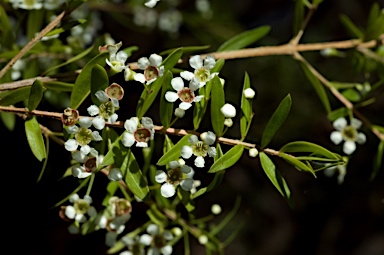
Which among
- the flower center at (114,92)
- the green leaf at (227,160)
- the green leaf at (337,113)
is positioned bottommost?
the green leaf at (337,113)

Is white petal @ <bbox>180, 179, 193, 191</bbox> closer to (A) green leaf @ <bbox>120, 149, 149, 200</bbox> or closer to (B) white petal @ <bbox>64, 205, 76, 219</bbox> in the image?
(A) green leaf @ <bbox>120, 149, 149, 200</bbox>

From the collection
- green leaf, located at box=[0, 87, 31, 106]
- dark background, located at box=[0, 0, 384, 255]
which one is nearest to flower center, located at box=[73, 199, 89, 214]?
green leaf, located at box=[0, 87, 31, 106]

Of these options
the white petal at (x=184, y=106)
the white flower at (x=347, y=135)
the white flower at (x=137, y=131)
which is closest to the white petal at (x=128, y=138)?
the white flower at (x=137, y=131)

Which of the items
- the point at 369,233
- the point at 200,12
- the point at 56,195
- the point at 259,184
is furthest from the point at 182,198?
the point at 369,233

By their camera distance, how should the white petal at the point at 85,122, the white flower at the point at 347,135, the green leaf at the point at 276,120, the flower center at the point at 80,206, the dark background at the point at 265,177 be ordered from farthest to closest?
the dark background at the point at 265,177 < the white flower at the point at 347,135 < the flower center at the point at 80,206 < the green leaf at the point at 276,120 < the white petal at the point at 85,122

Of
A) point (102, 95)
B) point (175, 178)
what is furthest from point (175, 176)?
point (102, 95)

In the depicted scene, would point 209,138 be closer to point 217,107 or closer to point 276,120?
point 217,107

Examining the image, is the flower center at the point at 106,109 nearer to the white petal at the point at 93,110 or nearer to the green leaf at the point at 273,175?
the white petal at the point at 93,110
